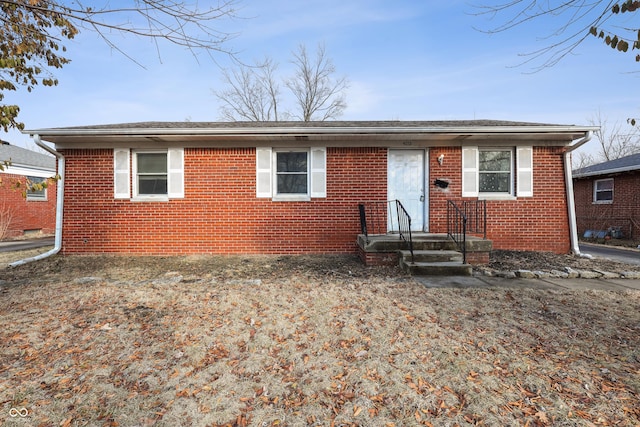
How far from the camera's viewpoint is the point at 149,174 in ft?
25.1

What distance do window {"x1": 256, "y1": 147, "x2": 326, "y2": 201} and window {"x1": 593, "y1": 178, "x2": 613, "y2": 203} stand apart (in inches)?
526

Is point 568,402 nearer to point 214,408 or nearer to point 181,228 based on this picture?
point 214,408

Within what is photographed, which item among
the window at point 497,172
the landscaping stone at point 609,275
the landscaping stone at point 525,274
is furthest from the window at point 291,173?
the landscaping stone at point 609,275

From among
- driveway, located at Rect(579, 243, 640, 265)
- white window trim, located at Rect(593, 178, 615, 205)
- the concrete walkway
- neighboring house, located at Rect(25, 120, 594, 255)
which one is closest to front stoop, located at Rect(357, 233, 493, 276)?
the concrete walkway

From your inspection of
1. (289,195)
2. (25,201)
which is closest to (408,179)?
(289,195)

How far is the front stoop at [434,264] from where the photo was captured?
18.1 ft

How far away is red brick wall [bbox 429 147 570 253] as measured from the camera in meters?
7.51

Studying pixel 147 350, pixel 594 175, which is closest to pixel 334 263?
pixel 147 350

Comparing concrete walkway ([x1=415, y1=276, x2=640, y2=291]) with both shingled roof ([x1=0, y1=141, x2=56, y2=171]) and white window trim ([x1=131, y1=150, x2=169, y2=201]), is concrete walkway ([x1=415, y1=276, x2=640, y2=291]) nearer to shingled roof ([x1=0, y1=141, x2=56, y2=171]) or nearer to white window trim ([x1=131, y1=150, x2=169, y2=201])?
white window trim ([x1=131, y1=150, x2=169, y2=201])

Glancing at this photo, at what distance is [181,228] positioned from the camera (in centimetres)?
755

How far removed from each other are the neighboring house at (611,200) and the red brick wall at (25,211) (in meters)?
22.7

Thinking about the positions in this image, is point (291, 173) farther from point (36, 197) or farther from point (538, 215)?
point (36, 197)

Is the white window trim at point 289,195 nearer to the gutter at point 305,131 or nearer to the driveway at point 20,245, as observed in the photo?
the gutter at point 305,131

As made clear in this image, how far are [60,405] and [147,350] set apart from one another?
0.77 metres
